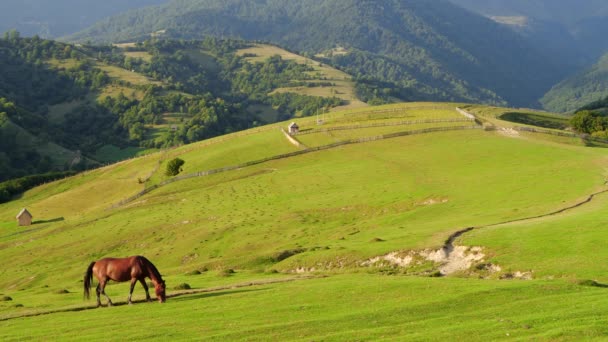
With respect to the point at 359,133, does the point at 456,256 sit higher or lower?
higher

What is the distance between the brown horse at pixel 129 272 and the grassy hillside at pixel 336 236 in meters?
1.33

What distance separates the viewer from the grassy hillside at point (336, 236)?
30.9 m

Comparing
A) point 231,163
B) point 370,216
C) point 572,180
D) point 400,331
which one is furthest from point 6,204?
point 400,331

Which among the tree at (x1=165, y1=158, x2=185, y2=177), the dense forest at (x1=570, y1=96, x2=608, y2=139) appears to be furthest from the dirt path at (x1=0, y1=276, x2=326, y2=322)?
the dense forest at (x1=570, y1=96, x2=608, y2=139)

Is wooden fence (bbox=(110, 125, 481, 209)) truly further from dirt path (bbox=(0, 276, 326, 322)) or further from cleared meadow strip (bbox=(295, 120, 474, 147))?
dirt path (bbox=(0, 276, 326, 322))

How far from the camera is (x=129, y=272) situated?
37750 millimetres

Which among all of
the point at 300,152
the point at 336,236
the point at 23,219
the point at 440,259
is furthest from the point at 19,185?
the point at 440,259

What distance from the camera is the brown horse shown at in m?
37.5

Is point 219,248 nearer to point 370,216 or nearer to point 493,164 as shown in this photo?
point 370,216

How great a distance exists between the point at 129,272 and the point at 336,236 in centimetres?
3494

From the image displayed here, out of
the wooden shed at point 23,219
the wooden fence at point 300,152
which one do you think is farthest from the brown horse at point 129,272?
the wooden shed at point 23,219

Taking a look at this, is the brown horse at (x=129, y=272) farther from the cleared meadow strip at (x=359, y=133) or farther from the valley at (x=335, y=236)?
the cleared meadow strip at (x=359, y=133)

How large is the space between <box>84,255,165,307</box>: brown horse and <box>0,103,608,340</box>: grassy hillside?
1325 mm

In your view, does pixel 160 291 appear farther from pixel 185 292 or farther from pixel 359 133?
pixel 359 133
